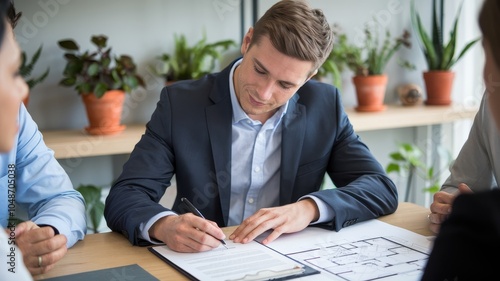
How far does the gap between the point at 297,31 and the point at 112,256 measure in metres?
0.82

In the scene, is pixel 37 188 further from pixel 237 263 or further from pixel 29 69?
pixel 29 69

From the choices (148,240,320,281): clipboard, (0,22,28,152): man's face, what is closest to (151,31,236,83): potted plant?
(148,240,320,281): clipboard

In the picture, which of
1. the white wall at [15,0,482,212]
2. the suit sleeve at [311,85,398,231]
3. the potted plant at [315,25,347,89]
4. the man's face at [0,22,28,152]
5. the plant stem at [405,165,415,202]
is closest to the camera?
the man's face at [0,22,28,152]

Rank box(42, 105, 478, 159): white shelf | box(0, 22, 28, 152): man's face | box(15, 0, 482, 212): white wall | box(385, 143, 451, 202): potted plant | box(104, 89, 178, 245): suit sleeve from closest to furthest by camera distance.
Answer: box(0, 22, 28, 152): man's face < box(104, 89, 178, 245): suit sleeve < box(42, 105, 478, 159): white shelf < box(15, 0, 482, 212): white wall < box(385, 143, 451, 202): potted plant

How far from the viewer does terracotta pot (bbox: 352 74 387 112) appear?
3643 mm

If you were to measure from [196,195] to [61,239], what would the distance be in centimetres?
62

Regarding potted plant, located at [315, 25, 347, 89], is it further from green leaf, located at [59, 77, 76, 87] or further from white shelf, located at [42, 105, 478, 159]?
green leaf, located at [59, 77, 76, 87]

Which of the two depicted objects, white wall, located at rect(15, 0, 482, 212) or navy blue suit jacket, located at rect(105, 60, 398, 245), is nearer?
navy blue suit jacket, located at rect(105, 60, 398, 245)

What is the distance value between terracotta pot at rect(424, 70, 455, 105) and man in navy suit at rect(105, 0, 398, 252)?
1826mm

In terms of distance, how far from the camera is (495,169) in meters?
1.94

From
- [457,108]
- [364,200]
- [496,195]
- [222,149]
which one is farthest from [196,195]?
[457,108]

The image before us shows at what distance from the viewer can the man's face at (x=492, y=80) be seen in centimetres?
101

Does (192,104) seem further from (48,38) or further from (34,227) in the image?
(48,38)

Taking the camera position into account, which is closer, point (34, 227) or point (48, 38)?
point (34, 227)
